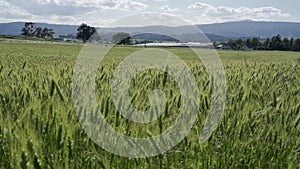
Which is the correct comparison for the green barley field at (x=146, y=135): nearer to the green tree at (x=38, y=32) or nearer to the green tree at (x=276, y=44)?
the green tree at (x=276, y=44)

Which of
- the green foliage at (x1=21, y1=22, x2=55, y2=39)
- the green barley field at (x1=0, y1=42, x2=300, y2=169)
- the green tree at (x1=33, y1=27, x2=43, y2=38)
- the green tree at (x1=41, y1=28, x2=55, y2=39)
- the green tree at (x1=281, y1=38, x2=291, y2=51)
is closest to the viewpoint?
the green barley field at (x1=0, y1=42, x2=300, y2=169)

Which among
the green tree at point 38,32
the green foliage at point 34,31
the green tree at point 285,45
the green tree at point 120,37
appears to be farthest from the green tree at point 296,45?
the green tree at point 38,32

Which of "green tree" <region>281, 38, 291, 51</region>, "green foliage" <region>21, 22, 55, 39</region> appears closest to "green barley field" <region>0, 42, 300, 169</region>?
"green tree" <region>281, 38, 291, 51</region>

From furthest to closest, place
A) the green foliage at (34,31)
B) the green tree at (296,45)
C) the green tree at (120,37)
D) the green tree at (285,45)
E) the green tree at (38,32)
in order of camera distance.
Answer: the green tree at (38,32), the green foliage at (34,31), the green tree at (285,45), the green tree at (296,45), the green tree at (120,37)

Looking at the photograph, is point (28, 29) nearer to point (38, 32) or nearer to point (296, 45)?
point (38, 32)

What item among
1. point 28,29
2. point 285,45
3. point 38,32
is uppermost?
point 28,29

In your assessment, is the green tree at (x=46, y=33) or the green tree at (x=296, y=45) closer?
the green tree at (x=296, y=45)

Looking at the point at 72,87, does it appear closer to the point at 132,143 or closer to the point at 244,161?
the point at 132,143

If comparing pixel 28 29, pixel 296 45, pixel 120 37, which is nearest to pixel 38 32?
pixel 28 29

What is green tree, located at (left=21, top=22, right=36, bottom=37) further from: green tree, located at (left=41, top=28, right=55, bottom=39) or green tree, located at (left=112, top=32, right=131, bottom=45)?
green tree, located at (left=112, top=32, right=131, bottom=45)

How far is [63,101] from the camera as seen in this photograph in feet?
7.06

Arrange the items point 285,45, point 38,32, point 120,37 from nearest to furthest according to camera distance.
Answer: point 120,37
point 285,45
point 38,32

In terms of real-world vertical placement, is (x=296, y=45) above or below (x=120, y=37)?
below

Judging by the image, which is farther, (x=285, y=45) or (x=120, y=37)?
(x=285, y=45)
